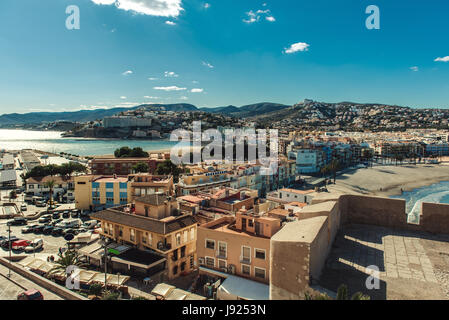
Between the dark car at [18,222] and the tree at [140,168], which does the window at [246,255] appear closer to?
the dark car at [18,222]

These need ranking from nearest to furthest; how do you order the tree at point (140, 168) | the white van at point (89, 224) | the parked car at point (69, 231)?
the parked car at point (69, 231) → the white van at point (89, 224) → the tree at point (140, 168)

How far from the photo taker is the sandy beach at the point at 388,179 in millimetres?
44656

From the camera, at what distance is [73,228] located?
888 inches

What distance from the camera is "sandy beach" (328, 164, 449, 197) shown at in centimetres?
4466

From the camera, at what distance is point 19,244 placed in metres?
18.4

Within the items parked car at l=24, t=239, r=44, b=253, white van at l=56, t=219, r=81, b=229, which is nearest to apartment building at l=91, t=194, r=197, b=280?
parked car at l=24, t=239, r=44, b=253

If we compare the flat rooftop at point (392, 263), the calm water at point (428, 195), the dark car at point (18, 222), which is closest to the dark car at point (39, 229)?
the dark car at point (18, 222)

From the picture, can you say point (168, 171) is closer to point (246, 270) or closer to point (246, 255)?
point (246, 255)

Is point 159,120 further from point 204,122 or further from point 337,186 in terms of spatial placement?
point 337,186

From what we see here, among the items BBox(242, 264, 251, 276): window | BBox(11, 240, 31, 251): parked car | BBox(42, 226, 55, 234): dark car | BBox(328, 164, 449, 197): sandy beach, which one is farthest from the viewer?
BBox(328, 164, 449, 197): sandy beach

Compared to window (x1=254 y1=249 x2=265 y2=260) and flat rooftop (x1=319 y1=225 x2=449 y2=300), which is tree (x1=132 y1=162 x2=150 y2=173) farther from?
flat rooftop (x1=319 y1=225 x2=449 y2=300)

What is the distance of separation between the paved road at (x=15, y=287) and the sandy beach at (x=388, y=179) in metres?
38.9

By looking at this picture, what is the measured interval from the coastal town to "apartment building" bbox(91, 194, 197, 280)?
0.06 meters
